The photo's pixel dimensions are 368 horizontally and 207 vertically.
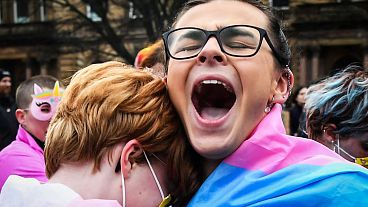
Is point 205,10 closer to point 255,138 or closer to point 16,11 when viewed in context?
point 255,138

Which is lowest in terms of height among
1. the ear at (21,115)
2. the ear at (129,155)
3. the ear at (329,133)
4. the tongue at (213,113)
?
the ear at (21,115)

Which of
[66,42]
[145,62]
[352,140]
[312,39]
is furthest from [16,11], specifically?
[352,140]

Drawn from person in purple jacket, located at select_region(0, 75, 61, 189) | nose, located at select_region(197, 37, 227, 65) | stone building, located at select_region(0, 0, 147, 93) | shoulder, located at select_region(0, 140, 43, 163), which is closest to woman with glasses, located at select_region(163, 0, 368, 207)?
nose, located at select_region(197, 37, 227, 65)

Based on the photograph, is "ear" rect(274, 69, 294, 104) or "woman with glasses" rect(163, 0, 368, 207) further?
"ear" rect(274, 69, 294, 104)

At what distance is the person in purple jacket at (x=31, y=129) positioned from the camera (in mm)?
3395

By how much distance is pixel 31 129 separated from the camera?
397 centimetres

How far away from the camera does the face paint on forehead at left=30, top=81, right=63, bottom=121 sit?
4.07 meters

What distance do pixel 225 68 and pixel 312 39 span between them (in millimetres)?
20980

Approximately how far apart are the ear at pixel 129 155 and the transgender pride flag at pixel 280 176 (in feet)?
0.78

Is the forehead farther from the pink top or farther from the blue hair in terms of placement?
the pink top

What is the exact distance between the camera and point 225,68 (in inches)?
64.2

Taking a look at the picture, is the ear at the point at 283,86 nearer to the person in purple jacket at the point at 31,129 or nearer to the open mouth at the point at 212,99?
the open mouth at the point at 212,99

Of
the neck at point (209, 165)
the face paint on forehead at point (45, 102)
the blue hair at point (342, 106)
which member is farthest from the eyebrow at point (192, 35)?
the face paint on forehead at point (45, 102)

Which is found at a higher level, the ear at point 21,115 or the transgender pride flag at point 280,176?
the transgender pride flag at point 280,176
